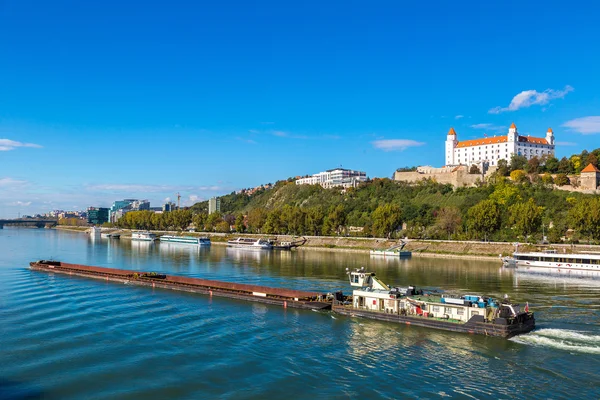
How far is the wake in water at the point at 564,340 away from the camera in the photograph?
2684 cm

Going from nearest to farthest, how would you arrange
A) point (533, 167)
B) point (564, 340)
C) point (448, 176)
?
point (564, 340) < point (533, 167) < point (448, 176)

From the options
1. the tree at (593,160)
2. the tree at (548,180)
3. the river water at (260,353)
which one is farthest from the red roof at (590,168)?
the river water at (260,353)

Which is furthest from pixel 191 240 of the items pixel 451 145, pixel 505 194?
pixel 451 145

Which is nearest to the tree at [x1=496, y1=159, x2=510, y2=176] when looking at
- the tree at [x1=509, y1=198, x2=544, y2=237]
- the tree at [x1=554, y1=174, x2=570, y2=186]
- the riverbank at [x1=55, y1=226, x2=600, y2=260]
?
the tree at [x1=554, y1=174, x2=570, y2=186]

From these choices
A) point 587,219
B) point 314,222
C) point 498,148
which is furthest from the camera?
point 498,148

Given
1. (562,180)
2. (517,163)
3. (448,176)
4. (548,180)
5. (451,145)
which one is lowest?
(562,180)

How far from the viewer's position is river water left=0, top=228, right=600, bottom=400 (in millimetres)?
21562

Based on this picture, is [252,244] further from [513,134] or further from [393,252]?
[513,134]

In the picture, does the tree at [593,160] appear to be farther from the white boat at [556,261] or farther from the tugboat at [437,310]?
the tugboat at [437,310]

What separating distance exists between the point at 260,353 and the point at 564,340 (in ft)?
57.4

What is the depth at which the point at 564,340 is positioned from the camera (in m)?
28.2

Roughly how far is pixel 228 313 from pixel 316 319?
6650mm

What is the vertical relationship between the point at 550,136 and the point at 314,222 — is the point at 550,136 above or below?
above

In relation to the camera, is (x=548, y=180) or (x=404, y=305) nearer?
(x=404, y=305)
